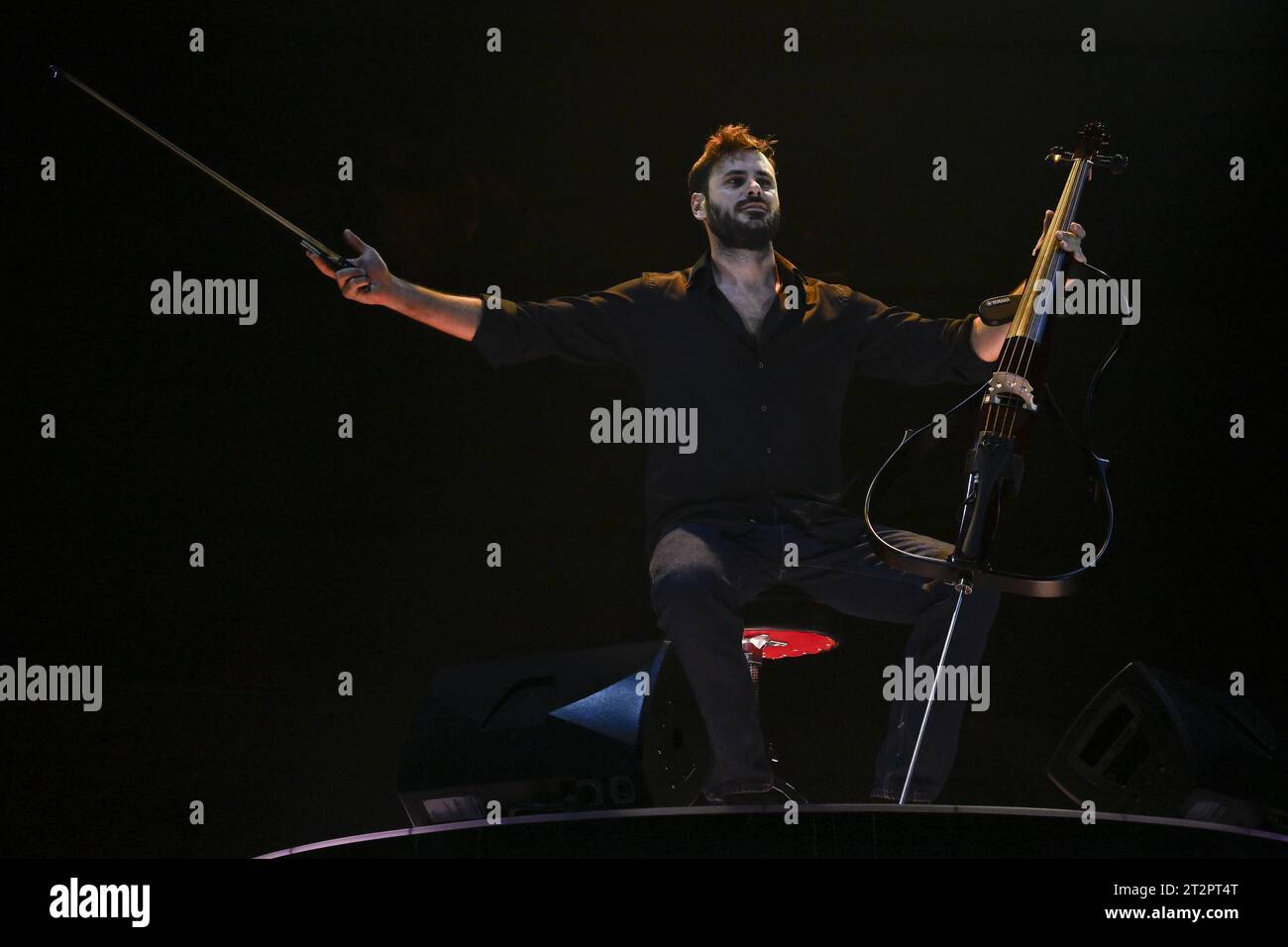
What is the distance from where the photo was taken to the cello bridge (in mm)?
2705

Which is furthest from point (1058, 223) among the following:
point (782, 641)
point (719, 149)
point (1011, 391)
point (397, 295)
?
point (397, 295)

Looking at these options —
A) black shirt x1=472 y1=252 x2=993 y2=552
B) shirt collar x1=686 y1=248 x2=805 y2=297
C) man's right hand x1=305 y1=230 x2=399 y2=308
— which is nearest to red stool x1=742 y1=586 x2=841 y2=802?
A: black shirt x1=472 y1=252 x2=993 y2=552

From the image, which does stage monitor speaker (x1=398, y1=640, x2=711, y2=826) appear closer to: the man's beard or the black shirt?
the black shirt

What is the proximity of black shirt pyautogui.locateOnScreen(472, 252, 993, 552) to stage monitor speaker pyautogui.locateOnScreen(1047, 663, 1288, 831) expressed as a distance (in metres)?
0.72

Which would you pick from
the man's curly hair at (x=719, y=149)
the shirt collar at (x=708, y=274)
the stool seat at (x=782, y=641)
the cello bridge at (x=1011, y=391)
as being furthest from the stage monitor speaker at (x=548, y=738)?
the man's curly hair at (x=719, y=149)

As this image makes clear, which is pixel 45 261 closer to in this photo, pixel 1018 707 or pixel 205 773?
pixel 205 773

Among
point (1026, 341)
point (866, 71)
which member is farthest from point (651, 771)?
point (866, 71)

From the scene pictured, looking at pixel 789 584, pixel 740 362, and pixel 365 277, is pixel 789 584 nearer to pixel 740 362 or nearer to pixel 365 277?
pixel 740 362

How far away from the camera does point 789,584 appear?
3.07m

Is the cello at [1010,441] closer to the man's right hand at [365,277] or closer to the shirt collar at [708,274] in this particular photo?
the shirt collar at [708,274]

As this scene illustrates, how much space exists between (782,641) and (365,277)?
116 cm

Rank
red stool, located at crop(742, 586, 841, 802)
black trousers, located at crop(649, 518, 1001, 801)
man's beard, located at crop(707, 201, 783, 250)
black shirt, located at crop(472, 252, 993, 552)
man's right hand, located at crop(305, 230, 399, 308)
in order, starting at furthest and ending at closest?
man's beard, located at crop(707, 201, 783, 250) → black shirt, located at crop(472, 252, 993, 552) → man's right hand, located at crop(305, 230, 399, 308) → red stool, located at crop(742, 586, 841, 802) → black trousers, located at crop(649, 518, 1001, 801)

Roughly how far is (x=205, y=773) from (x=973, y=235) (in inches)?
94.2

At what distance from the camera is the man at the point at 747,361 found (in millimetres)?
3023
